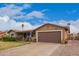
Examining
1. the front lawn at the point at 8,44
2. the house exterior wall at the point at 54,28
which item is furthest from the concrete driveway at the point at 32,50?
the house exterior wall at the point at 54,28

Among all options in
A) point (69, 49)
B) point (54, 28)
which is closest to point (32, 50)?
point (54, 28)

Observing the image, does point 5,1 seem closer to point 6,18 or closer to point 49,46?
point 6,18

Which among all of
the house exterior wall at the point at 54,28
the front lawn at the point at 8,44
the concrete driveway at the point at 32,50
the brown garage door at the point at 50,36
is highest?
the house exterior wall at the point at 54,28

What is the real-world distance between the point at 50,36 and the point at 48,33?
105 millimetres

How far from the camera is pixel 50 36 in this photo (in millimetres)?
16750

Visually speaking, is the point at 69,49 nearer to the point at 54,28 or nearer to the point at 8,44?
the point at 54,28

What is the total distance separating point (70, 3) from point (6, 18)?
178 cm

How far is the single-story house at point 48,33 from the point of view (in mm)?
16578

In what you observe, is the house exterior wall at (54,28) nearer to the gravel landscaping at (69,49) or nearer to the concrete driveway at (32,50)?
the gravel landscaping at (69,49)

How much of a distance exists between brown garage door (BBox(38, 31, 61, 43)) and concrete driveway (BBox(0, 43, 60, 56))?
0.48 feet

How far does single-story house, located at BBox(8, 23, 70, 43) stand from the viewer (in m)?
16.6

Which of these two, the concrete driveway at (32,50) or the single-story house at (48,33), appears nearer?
the concrete driveway at (32,50)

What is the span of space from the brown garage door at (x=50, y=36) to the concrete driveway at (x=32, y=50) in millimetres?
145

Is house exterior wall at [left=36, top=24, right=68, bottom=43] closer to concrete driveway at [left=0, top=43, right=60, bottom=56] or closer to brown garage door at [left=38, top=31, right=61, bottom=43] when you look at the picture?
brown garage door at [left=38, top=31, right=61, bottom=43]
